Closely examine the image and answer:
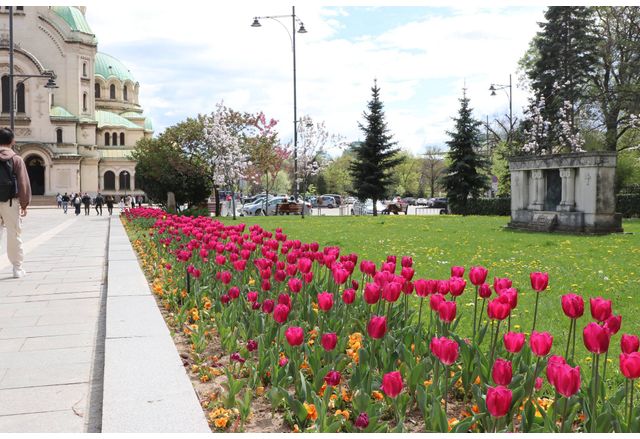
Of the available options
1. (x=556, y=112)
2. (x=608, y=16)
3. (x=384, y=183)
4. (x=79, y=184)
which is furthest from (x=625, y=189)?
(x=79, y=184)

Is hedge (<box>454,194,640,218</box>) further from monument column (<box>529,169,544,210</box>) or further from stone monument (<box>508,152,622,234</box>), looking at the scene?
monument column (<box>529,169,544,210</box>)

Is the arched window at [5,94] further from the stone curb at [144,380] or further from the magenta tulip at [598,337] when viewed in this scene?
the magenta tulip at [598,337]

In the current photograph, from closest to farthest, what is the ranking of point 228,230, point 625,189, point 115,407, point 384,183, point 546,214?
point 115,407
point 228,230
point 546,214
point 625,189
point 384,183

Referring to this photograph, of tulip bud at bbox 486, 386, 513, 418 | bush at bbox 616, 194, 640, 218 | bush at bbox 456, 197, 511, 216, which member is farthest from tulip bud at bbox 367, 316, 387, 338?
bush at bbox 456, 197, 511, 216

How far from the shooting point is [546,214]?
20.8m

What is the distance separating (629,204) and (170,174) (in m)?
23.9

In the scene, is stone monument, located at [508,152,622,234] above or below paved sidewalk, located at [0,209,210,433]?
above

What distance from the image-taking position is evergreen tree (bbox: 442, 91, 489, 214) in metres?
44.7

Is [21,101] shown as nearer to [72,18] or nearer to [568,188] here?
[72,18]

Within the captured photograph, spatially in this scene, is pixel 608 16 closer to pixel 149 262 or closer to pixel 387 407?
pixel 149 262

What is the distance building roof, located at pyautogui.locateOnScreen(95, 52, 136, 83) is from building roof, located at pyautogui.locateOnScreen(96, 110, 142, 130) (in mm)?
7140


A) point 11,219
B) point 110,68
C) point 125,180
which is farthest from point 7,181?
point 110,68

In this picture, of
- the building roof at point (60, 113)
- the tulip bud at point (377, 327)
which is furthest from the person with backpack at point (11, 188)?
the building roof at point (60, 113)

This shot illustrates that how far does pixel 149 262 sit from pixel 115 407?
788 centimetres
